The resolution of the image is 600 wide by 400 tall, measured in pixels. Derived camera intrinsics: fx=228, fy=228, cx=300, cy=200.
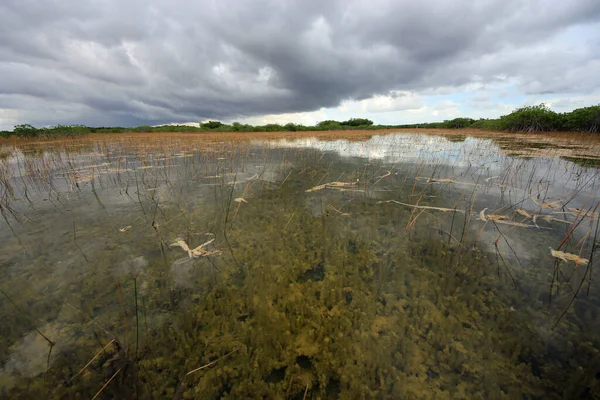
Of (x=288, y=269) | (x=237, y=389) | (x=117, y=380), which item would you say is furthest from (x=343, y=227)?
(x=117, y=380)

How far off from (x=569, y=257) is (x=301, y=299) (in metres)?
3.48

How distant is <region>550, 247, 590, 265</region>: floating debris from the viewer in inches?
111

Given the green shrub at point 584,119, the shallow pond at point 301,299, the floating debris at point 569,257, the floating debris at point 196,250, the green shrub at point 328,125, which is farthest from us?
the green shrub at point 328,125

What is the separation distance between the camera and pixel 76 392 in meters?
1.67

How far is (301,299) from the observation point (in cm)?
253

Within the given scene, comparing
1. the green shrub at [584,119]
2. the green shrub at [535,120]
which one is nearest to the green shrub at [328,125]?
the green shrub at [535,120]

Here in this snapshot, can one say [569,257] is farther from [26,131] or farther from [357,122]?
[357,122]

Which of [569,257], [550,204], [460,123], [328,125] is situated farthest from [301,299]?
[460,123]

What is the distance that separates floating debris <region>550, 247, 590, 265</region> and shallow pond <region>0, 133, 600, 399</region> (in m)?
0.03

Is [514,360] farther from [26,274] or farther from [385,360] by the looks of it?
[26,274]

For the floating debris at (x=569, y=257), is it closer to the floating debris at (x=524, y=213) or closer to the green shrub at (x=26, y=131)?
the floating debris at (x=524, y=213)

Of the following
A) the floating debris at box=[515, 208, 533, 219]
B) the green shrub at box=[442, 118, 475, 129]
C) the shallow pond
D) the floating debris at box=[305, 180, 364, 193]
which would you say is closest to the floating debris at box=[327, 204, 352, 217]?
the shallow pond

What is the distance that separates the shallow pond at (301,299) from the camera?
5.80ft

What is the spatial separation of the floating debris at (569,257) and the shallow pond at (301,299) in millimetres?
34
